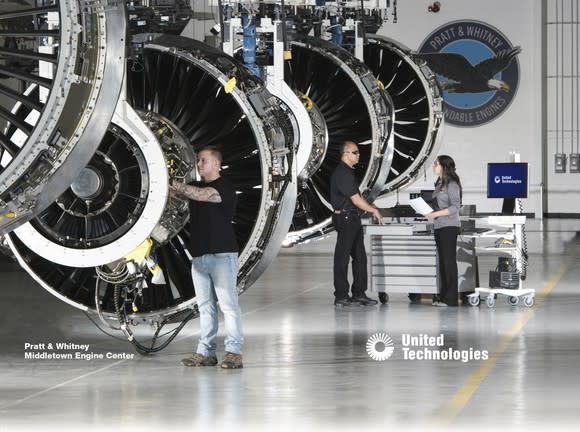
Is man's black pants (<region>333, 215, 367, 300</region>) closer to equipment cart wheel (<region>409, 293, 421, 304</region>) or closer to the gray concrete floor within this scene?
the gray concrete floor

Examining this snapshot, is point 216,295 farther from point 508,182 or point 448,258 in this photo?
point 508,182

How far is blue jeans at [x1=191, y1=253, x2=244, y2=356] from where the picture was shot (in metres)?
11.1

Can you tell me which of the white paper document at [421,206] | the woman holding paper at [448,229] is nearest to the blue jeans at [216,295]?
the white paper document at [421,206]

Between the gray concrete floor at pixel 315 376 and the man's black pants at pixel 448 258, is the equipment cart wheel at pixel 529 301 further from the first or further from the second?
the man's black pants at pixel 448 258

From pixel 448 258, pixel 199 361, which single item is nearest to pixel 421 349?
pixel 199 361

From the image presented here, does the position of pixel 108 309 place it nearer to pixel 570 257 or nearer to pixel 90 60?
pixel 90 60

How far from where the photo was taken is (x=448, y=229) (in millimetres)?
16203

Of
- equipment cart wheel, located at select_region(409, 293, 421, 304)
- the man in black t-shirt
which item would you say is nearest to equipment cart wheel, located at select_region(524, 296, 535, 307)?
equipment cart wheel, located at select_region(409, 293, 421, 304)

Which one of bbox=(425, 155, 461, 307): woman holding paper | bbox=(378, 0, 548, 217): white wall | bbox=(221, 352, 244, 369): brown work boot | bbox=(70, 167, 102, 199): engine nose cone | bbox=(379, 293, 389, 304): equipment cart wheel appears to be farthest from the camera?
bbox=(378, 0, 548, 217): white wall

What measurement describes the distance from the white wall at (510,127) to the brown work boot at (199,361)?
2821 cm

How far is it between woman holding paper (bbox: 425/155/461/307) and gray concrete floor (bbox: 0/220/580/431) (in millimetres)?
438

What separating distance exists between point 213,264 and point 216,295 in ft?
1.08

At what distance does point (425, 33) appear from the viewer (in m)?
40.5

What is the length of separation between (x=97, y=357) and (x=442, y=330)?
385cm
